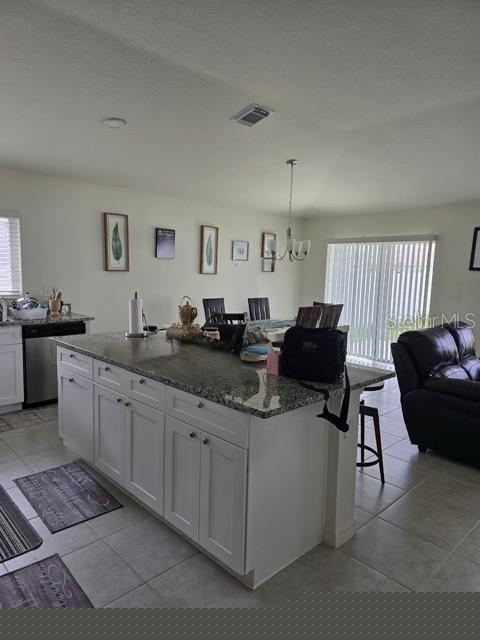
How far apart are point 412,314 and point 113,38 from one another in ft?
16.7

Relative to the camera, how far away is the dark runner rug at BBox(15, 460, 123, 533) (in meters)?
2.41

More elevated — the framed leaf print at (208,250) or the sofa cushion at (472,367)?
the framed leaf print at (208,250)

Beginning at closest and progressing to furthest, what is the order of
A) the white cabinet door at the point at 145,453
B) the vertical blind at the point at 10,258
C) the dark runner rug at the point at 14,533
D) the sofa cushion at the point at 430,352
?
the dark runner rug at the point at 14,533, the white cabinet door at the point at 145,453, the sofa cushion at the point at 430,352, the vertical blind at the point at 10,258

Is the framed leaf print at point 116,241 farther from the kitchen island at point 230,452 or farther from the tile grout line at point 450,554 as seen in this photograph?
the tile grout line at point 450,554

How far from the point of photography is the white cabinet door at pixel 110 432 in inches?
98.4

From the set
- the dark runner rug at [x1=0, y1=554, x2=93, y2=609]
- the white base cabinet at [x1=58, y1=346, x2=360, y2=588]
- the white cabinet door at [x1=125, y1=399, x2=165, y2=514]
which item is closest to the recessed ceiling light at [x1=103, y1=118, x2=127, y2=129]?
the white base cabinet at [x1=58, y1=346, x2=360, y2=588]

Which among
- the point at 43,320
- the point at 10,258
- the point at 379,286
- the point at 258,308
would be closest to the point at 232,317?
the point at 258,308

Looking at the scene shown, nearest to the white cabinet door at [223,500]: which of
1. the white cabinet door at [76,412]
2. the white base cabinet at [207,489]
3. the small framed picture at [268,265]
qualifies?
the white base cabinet at [207,489]

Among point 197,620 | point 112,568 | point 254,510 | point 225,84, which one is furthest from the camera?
point 225,84

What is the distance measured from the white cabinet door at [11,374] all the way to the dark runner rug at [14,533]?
1.66m

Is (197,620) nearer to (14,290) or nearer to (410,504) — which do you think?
(410,504)

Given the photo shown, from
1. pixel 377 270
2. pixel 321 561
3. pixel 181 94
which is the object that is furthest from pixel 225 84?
pixel 377 270

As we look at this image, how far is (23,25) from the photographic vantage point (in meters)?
2.34

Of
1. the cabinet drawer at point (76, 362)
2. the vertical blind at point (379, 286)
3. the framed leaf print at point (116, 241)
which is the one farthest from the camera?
the vertical blind at point (379, 286)
